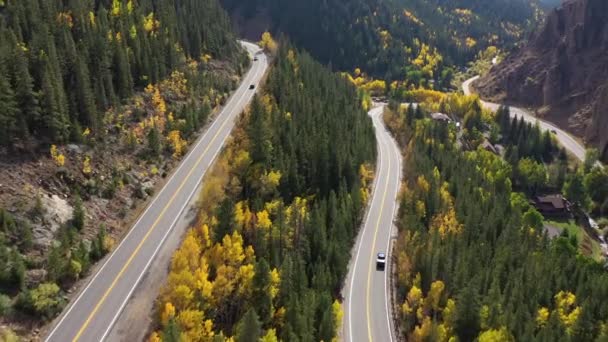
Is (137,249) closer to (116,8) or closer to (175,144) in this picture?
(175,144)

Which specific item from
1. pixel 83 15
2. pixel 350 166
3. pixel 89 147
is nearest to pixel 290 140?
pixel 350 166

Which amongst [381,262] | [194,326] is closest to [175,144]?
[194,326]

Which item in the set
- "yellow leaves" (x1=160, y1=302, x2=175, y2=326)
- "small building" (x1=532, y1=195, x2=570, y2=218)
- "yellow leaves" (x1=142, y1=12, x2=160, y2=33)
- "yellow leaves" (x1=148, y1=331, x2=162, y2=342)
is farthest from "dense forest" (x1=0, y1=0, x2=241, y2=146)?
"small building" (x1=532, y1=195, x2=570, y2=218)

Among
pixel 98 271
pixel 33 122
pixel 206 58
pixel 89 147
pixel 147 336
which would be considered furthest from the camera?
pixel 206 58

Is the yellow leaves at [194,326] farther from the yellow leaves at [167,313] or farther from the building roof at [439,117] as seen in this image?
the building roof at [439,117]

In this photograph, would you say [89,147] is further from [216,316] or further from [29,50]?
[216,316]

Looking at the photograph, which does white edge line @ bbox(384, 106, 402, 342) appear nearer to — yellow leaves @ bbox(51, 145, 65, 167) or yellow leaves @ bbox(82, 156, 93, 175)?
yellow leaves @ bbox(82, 156, 93, 175)
